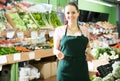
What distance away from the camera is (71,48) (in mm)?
3227

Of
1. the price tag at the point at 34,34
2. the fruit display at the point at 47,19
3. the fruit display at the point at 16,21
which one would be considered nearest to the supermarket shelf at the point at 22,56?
the price tag at the point at 34,34

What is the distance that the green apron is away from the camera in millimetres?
3229

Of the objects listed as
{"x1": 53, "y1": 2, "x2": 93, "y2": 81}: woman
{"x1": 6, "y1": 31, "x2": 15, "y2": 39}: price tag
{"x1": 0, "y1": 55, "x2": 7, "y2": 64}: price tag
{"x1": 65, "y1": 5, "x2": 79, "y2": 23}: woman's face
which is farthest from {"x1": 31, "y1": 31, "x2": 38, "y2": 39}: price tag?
{"x1": 65, "y1": 5, "x2": 79, "y2": 23}: woman's face

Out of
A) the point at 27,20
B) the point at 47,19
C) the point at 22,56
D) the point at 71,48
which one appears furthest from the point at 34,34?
the point at 71,48

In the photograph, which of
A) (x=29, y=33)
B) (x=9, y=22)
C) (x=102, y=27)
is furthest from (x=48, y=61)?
(x=102, y=27)

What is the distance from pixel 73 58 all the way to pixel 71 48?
0.12 meters

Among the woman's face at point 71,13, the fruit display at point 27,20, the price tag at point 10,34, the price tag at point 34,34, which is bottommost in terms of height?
the price tag at point 34,34

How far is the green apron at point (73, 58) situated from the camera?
3229 millimetres

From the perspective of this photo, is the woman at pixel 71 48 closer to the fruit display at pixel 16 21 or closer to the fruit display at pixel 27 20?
the fruit display at pixel 16 21

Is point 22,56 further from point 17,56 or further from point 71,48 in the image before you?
point 71,48

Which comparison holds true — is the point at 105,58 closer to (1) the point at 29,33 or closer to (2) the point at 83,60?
(2) the point at 83,60

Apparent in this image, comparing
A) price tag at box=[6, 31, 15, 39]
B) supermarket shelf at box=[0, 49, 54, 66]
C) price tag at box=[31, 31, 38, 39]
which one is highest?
price tag at box=[6, 31, 15, 39]

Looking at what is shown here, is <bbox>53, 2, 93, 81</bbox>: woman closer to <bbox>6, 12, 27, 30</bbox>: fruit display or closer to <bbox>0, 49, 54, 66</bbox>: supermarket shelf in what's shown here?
<bbox>0, 49, 54, 66</bbox>: supermarket shelf

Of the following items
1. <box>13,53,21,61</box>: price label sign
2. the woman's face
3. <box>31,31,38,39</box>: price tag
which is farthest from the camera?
<box>31,31,38,39</box>: price tag
